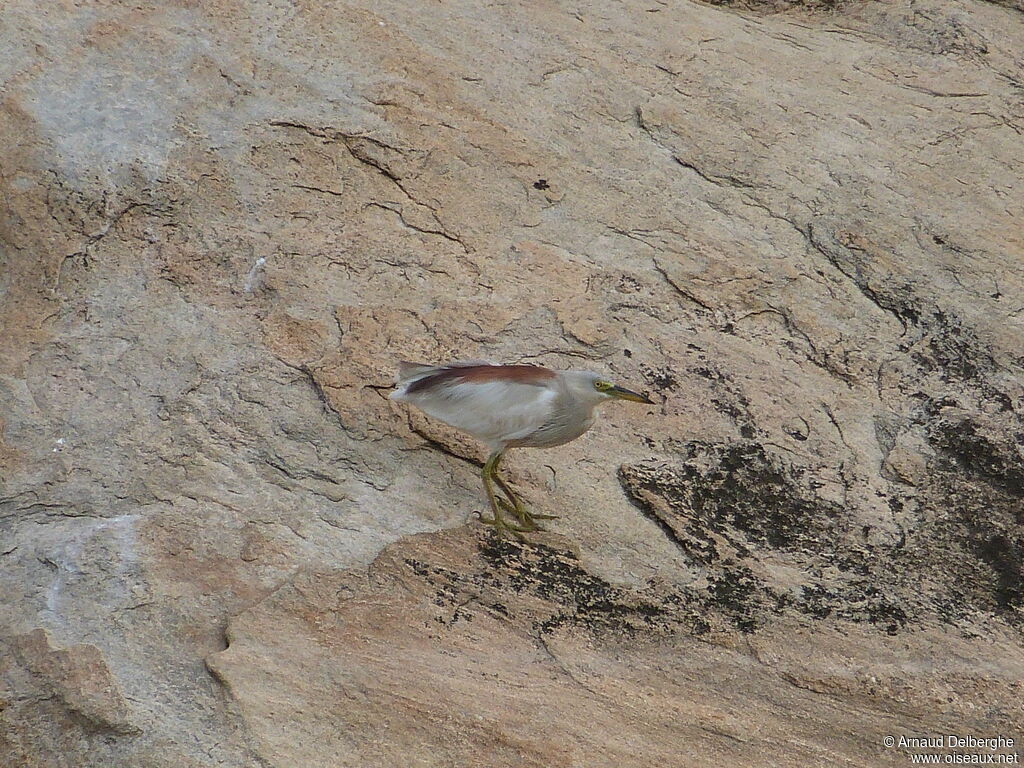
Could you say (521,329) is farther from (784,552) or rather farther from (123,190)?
(123,190)

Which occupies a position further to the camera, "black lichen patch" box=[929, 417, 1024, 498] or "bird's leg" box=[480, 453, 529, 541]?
"black lichen patch" box=[929, 417, 1024, 498]

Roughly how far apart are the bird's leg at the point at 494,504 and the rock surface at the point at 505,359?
0.36ft

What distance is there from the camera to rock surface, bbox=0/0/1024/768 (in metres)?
3.85

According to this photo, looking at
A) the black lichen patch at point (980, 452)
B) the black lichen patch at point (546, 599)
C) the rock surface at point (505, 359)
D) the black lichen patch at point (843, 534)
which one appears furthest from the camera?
the black lichen patch at point (980, 452)

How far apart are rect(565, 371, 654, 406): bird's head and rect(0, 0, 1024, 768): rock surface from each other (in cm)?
40

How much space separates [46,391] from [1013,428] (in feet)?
15.3

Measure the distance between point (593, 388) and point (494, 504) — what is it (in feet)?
2.28

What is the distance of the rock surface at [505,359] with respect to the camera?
3.85 metres

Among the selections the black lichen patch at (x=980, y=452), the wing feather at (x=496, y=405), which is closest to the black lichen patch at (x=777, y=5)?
the black lichen patch at (x=980, y=452)

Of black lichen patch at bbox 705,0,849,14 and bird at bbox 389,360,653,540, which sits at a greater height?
black lichen patch at bbox 705,0,849,14

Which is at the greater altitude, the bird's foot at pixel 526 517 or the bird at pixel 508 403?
the bird at pixel 508 403

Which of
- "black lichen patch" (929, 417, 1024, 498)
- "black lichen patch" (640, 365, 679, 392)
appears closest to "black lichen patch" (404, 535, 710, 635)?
"black lichen patch" (640, 365, 679, 392)

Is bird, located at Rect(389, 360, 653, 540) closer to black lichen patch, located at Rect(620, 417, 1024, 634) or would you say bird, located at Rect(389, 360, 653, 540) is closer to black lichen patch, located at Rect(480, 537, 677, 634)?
black lichen patch, located at Rect(480, 537, 677, 634)

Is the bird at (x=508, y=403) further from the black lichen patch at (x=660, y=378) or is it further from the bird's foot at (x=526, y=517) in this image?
the black lichen patch at (x=660, y=378)
